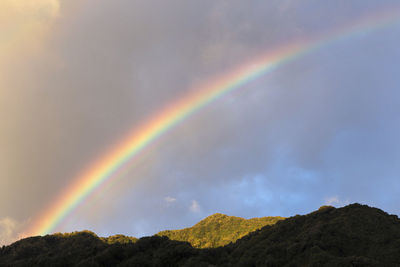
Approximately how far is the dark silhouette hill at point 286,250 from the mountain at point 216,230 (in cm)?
3921

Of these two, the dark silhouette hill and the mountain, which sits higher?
the mountain

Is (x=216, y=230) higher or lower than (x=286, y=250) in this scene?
higher

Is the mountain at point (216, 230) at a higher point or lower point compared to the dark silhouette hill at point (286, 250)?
higher

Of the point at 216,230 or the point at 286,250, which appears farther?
the point at 216,230

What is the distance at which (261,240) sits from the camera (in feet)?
132

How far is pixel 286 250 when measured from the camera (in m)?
31.2

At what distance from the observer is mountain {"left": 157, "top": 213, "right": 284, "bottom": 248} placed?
7844cm

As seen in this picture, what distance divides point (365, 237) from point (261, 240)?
12682 millimetres

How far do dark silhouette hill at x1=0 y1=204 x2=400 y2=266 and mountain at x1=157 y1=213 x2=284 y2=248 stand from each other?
1544 inches

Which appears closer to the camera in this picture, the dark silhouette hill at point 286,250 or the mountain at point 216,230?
the dark silhouette hill at point 286,250

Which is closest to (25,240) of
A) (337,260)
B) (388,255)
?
(337,260)

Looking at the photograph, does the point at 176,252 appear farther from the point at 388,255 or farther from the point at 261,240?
the point at 388,255

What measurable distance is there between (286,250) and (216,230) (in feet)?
190

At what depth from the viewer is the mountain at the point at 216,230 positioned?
7844 cm
